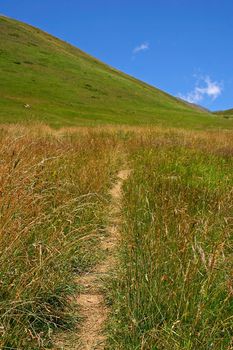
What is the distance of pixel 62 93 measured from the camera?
4481 cm

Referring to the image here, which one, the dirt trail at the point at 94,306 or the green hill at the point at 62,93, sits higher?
the green hill at the point at 62,93

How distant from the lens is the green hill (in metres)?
35.7

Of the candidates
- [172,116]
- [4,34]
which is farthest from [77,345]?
[4,34]

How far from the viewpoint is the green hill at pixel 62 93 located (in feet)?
117

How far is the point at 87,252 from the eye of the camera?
5090mm

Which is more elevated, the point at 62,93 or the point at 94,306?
the point at 62,93

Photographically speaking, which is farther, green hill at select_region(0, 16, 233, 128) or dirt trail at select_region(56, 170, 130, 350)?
green hill at select_region(0, 16, 233, 128)

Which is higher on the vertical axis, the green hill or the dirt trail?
the green hill

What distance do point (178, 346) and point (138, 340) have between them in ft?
1.26

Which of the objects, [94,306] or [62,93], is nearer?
[94,306]

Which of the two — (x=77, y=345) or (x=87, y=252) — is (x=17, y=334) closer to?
(x=77, y=345)

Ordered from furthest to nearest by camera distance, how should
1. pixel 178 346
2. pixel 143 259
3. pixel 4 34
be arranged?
pixel 4 34, pixel 143 259, pixel 178 346

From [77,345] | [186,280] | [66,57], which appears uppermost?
[66,57]

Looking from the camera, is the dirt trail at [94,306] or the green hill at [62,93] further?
the green hill at [62,93]
